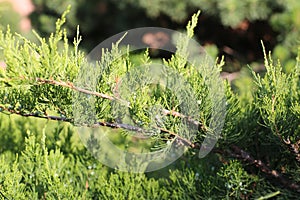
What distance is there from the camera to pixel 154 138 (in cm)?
109

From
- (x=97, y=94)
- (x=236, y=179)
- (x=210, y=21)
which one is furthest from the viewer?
(x=210, y=21)

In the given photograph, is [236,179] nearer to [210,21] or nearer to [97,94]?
[97,94]

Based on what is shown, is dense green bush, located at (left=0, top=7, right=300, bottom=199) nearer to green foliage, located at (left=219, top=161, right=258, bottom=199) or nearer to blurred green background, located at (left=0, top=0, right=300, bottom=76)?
green foliage, located at (left=219, top=161, right=258, bottom=199)

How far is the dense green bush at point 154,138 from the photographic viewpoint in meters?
0.98

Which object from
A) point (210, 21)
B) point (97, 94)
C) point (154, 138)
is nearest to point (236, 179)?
point (154, 138)

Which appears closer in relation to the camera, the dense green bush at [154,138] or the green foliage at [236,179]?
the dense green bush at [154,138]

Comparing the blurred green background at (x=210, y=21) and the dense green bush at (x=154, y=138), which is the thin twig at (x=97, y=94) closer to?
the dense green bush at (x=154, y=138)

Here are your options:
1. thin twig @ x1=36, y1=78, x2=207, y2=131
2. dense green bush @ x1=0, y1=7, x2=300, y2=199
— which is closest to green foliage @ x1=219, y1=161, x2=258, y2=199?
dense green bush @ x1=0, y1=7, x2=300, y2=199

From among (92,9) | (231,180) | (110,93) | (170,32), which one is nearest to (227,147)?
(231,180)

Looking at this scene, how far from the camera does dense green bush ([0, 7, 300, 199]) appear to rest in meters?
0.98

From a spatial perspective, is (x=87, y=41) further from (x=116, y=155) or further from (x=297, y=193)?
Result: (x=297, y=193)

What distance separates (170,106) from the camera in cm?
112

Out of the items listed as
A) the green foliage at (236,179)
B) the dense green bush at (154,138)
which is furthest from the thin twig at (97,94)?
the green foliage at (236,179)

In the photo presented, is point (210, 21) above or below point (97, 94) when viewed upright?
above
